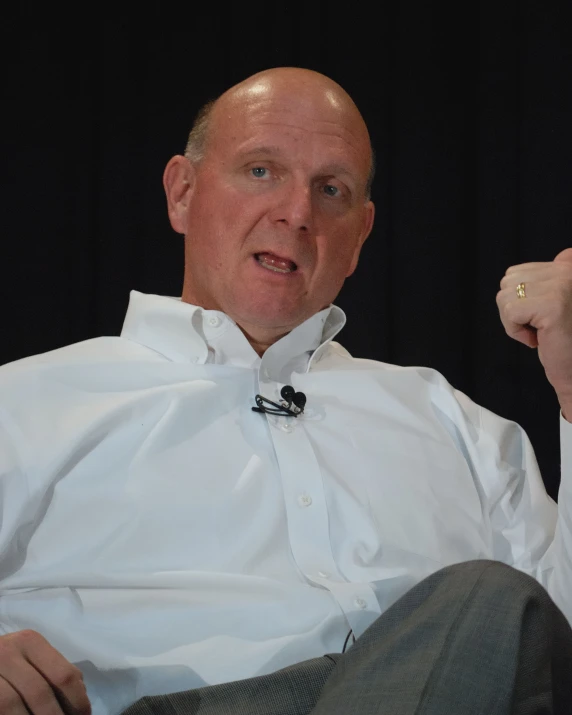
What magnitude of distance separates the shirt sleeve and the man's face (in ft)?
1.33

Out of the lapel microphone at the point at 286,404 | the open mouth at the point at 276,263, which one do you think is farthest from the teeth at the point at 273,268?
the lapel microphone at the point at 286,404

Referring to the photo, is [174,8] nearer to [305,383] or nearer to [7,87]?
[7,87]

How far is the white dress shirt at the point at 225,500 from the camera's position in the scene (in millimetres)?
1335

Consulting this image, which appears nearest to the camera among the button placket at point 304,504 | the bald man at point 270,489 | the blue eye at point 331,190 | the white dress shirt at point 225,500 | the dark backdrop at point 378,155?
the bald man at point 270,489

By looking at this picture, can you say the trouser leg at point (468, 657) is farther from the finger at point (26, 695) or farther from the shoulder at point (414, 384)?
the shoulder at point (414, 384)

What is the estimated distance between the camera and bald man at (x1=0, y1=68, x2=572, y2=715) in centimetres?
101

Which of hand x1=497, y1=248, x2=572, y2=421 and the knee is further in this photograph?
hand x1=497, y1=248, x2=572, y2=421

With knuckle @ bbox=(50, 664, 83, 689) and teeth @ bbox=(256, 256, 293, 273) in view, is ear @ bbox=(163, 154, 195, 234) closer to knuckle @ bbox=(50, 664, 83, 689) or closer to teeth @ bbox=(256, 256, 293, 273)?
teeth @ bbox=(256, 256, 293, 273)

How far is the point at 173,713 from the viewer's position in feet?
3.63

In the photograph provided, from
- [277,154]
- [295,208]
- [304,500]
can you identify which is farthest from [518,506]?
[277,154]

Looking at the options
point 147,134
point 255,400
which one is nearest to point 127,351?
point 255,400

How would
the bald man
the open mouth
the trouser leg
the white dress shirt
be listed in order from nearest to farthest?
the trouser leg < the bald man < the white dress shirt < the open mouth

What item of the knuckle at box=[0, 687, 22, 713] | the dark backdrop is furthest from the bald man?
the dark backdrop

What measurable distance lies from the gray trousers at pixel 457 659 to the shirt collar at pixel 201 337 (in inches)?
26.0
